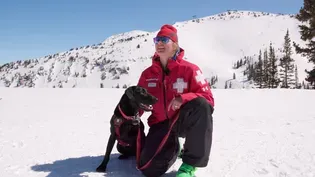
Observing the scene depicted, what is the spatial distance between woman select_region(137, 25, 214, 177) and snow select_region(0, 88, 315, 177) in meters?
0.32

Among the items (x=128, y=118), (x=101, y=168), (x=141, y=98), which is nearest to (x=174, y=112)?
(x=141, y=98)

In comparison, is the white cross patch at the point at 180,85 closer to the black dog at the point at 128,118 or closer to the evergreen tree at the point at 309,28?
the black dog at the point at 128,118

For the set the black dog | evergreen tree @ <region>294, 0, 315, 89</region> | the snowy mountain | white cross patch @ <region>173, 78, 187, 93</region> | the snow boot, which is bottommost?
the snow boot

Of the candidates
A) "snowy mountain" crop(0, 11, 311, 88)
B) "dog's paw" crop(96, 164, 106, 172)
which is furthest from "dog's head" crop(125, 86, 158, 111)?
"snowy mountain" crop(0, 11, 311, 88)

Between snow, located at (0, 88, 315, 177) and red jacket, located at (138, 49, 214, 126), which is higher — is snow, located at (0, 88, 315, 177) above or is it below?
below

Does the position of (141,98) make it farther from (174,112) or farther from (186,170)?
(186,170)

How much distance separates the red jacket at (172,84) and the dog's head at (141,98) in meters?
0.09

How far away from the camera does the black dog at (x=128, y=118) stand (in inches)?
130

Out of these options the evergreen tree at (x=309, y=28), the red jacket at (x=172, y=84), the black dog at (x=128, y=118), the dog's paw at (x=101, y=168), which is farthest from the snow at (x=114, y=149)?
the evergreen tree at (x=309, y=28)

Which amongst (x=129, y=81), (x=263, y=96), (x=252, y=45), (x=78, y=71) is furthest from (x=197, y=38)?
(x=263, y=96)

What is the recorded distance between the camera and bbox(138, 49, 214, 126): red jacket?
117 inches

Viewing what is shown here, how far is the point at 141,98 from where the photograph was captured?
3328 millimetres

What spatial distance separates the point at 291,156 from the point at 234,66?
16703cm

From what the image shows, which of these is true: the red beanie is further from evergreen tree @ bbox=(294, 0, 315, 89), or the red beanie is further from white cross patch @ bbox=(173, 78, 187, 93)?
evergreen tree @ bbox=(294, 0, 315, 89)
